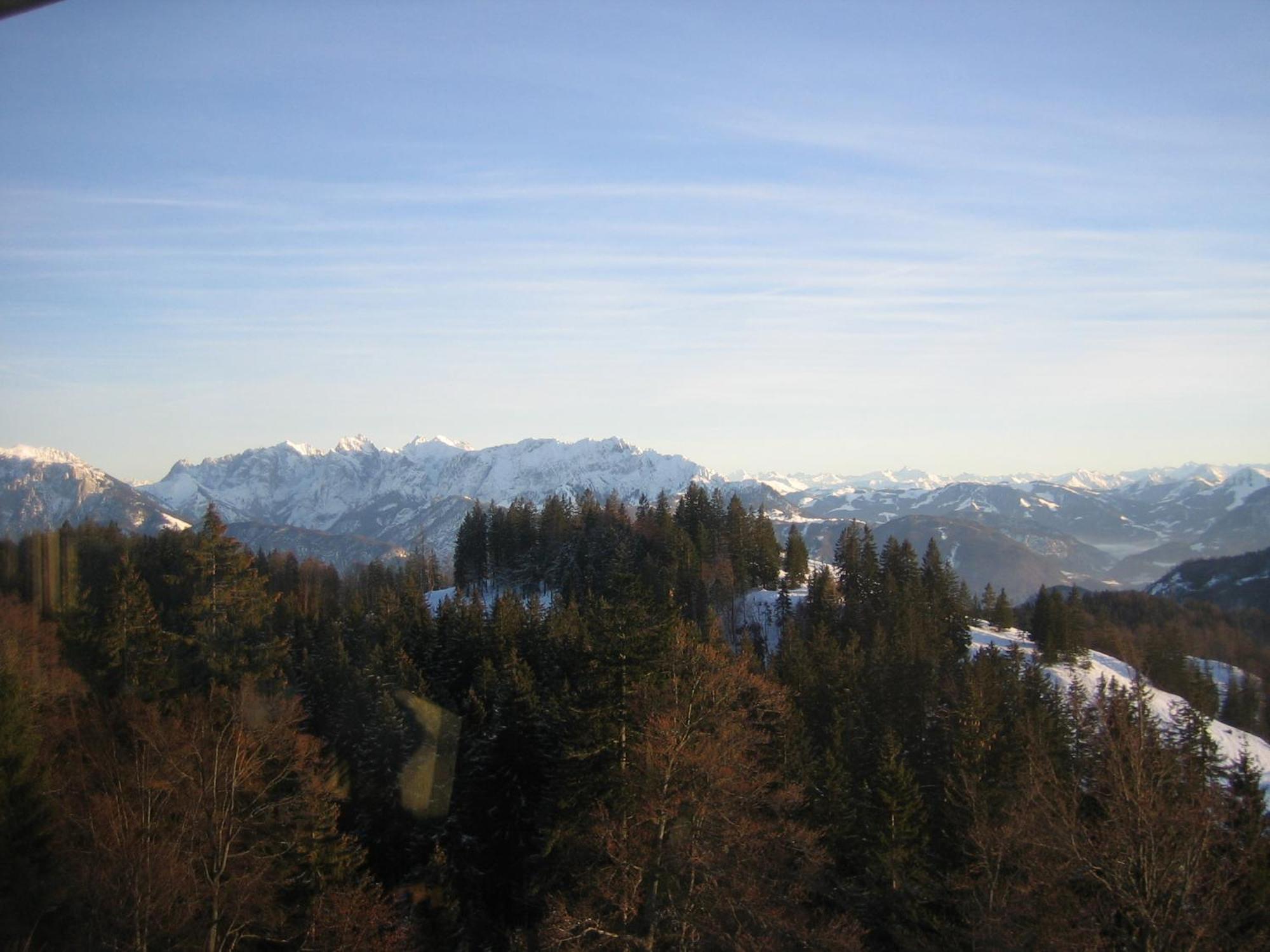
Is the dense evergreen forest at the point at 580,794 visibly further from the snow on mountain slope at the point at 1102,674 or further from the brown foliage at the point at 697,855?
the snow on mountain slope at the point at 1102,674

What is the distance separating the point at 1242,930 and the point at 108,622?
39595 mm

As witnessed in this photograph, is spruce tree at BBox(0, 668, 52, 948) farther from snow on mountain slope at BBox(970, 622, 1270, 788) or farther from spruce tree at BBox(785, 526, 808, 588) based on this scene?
spruce tree at BBox(785, 526, 808, 588)

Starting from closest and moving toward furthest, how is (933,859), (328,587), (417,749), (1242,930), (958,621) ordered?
(1242,930), (933,859), (417,749), (958,621), (328,587)

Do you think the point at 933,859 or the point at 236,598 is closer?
the point at 933,859

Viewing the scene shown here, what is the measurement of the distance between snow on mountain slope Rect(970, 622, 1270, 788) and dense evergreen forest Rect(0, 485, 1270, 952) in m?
14.7

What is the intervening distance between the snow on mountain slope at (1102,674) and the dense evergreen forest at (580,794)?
577 inches

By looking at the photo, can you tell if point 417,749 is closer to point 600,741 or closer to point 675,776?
point 600,741

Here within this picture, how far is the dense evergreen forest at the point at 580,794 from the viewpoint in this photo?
1622 centimetres

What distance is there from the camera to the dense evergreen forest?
16.2 m

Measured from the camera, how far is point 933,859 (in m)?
25.7

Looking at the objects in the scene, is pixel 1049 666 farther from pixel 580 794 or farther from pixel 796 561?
pixel 580 794

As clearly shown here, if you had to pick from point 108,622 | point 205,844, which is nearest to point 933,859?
point 205,844

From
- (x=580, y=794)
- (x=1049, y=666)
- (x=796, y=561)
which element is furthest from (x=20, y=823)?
(x=796, y=561)

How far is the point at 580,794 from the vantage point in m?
22.4
